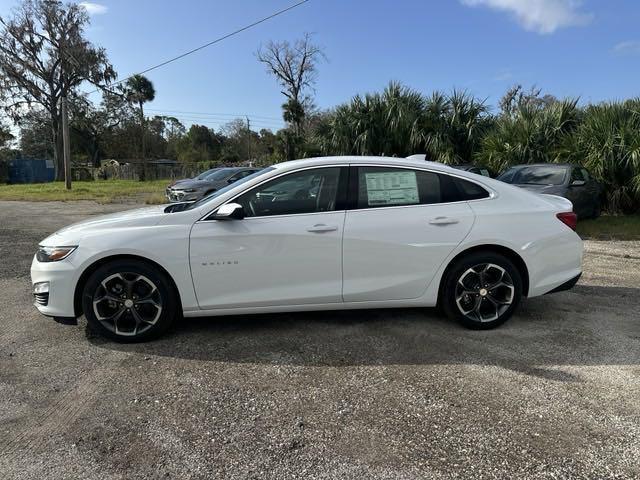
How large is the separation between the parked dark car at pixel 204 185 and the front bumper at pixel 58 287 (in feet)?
34.5

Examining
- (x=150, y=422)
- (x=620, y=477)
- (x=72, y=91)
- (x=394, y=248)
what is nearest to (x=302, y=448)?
(x=150, y=422)

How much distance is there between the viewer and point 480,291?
4.12 meters

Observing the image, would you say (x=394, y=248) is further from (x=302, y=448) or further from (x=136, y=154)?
(x=136, y=154)

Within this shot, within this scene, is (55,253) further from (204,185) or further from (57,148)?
(57,148)

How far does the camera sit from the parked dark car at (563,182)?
940 cm

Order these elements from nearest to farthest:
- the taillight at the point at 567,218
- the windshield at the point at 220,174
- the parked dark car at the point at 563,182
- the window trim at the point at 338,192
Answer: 1. the window trim at the point at 338,192
2. the taillight at the point at 567,218
3. the parked dark car at the point at 563,182
4. the windshield at the point at 220,174

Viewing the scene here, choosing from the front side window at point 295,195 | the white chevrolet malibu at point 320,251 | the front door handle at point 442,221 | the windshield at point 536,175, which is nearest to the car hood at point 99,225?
the white chevrolet malibu at point 320,251

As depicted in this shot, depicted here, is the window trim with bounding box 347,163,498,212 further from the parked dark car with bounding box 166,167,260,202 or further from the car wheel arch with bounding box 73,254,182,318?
the parked dark car with bounding box 166,167,260,202

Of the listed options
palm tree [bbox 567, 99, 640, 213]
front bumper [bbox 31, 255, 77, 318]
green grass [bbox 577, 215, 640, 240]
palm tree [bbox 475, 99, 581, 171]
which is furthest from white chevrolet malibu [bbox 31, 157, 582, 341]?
palm tree [bbox 475, 99, 581, 171]

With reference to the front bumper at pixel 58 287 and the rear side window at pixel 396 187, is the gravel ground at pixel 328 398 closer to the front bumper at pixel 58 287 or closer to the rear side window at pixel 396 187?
the front bumper at pixel 58 287

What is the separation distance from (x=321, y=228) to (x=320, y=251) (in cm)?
19

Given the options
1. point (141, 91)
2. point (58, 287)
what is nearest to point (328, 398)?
point (58, 287)

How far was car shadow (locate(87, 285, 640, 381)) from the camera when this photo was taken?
3602 millimetres

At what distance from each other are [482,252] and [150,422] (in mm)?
2919
